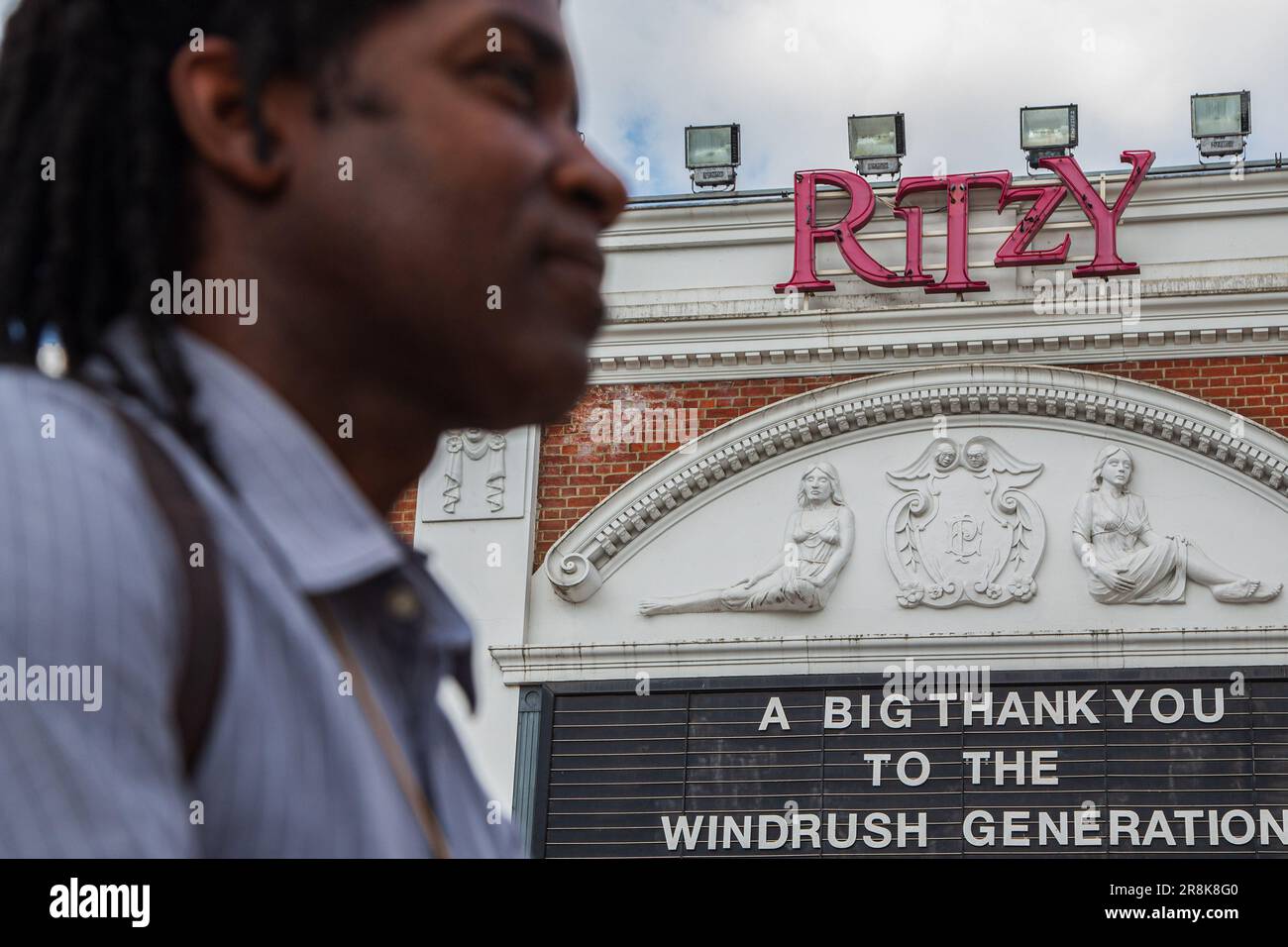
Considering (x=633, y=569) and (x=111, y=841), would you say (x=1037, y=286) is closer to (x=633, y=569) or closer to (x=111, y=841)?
(x=633, y=569)

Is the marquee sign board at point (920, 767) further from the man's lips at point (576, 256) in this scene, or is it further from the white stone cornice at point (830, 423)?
the man's lips at point (576, 256)

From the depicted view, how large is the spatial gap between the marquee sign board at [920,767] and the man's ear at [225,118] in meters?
13.0

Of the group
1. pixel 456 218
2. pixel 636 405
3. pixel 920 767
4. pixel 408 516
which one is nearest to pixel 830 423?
pixel 636 405

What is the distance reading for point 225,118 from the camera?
1.75 m

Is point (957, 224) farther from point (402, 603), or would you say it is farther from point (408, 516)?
point (402, 603)

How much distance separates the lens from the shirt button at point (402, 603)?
183cm

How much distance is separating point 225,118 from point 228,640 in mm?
499

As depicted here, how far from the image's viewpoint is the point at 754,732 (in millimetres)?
14828

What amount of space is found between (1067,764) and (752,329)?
3987 millimetres

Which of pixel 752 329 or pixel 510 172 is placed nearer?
pixel 510 172

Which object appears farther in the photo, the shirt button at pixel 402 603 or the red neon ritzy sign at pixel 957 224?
the red neon ritzy sign at pixel 957 224

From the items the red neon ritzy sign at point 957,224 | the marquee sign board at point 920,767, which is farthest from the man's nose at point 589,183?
the red neon ritzy sign at point 957,224
